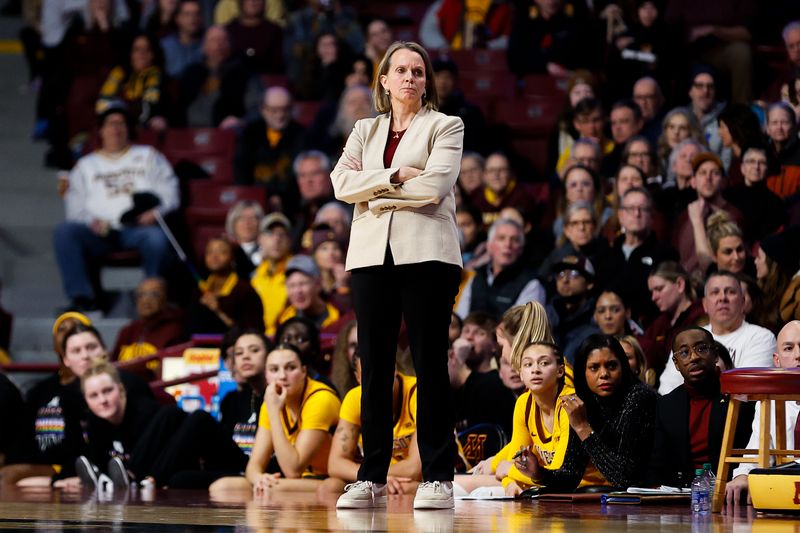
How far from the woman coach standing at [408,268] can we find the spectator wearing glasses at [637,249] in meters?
3.64

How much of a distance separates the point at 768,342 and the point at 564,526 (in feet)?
9.78

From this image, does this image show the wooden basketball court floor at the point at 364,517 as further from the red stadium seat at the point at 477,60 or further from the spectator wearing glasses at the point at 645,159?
the red stadium seat at the point at 477,60

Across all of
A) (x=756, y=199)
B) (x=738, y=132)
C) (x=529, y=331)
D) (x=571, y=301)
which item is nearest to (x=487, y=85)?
(x=738, y=132)

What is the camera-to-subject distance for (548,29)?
40.1 feet

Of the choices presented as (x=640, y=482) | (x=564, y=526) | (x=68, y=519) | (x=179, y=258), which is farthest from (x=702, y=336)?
(x=179, y=258)

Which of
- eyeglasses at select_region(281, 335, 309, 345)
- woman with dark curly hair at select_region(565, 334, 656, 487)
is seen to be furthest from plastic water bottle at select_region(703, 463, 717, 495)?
eyeglasses at select_region(281, 335, 309, 345)

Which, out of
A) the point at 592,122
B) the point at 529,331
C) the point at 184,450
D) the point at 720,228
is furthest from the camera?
the point at 592,122

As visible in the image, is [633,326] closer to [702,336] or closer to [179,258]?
[702,336]

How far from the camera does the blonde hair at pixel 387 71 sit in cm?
509

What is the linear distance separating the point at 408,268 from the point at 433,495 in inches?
30.8

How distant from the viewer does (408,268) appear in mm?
4949

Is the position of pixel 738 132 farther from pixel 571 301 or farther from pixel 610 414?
pixel 610 414

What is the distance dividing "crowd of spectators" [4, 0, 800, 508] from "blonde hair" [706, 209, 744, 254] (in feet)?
0.05

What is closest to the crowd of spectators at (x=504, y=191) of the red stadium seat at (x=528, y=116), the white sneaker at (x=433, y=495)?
the red stadium seat at (x=528, y=116)
